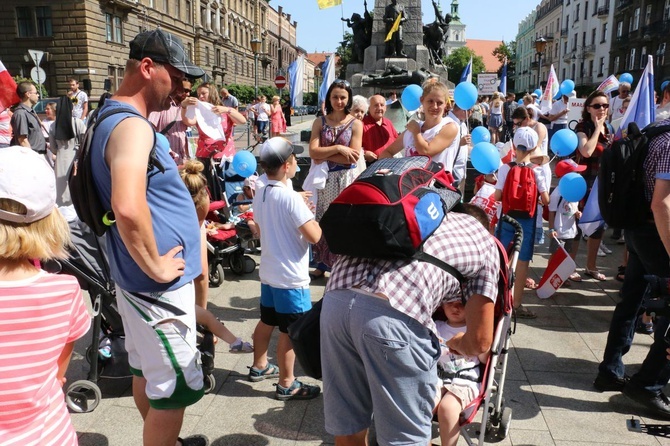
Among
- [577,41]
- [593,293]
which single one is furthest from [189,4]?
[593,293]

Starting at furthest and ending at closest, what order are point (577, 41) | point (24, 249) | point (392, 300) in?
point (577, 41)
point (392, 300)
point (24, 249)

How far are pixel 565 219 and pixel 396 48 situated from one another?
33.5ft

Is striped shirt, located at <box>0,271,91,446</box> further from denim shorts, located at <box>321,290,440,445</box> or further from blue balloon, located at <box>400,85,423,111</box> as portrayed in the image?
blue balloon, located at <box>400,85,423,111</box>

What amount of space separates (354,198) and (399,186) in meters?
0.16

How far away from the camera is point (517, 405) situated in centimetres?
350

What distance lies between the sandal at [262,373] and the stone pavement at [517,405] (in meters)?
0.04

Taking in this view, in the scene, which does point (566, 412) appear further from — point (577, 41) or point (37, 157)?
point (577, 41)

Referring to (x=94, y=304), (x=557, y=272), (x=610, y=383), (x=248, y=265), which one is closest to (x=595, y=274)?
(x=557, y=272)

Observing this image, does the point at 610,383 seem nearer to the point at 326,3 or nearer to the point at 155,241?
the point at 155,241

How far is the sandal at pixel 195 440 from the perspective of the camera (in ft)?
9.64

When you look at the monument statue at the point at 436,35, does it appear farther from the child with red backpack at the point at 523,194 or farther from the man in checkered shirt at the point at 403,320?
the man in checkered shirt at the point at 403,320

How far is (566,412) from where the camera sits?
3424mm

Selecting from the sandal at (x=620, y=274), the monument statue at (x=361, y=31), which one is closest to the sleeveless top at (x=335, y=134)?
the sandal at (x=620, y=274)

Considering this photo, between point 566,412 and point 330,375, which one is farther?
point 566,412
